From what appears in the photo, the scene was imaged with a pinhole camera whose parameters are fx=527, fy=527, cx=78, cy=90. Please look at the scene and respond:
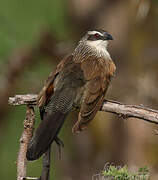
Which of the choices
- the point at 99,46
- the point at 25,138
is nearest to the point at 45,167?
the point at 25,138

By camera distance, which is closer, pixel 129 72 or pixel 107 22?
pixel 129 72

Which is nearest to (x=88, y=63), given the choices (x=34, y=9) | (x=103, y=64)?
(x=103, y=64)

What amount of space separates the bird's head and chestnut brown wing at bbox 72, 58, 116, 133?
474 millimetres

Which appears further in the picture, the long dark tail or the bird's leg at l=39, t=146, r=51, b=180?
the long dark tail

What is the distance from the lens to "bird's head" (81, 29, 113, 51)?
5.94 metres

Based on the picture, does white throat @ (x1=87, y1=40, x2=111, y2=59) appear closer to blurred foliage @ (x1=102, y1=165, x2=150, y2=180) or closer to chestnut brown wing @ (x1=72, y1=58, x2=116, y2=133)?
chestnut brown wing @ (x1=72, y1=58, x2=116, y2=133)

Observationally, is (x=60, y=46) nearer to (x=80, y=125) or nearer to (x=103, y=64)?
(x=103, y=64)

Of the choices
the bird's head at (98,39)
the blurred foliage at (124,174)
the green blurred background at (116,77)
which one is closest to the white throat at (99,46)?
the bird's head at (98,39)

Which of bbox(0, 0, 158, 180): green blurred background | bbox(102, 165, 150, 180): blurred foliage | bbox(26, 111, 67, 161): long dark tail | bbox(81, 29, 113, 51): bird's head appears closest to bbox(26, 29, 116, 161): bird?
bbox(26, 111, 67, 161): long dark tail

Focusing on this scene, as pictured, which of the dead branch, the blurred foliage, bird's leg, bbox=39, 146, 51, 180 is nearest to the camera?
the blurred foliage

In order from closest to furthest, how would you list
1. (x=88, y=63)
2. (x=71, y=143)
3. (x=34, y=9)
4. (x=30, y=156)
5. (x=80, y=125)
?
1. (x=30, y=156)
2. (x=80, y=125)
3. (x=88, y=63)
4. (x=71, y=143)
5. (x=34, y=9)

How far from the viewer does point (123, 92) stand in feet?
27.8

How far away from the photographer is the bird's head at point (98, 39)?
234 inches

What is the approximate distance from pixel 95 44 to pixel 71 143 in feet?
16.7
